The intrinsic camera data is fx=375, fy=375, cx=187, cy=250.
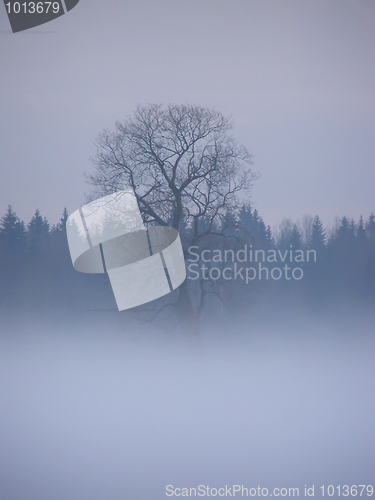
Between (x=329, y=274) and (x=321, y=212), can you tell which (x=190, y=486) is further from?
(x=321, y=212)

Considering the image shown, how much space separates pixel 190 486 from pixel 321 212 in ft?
5.28

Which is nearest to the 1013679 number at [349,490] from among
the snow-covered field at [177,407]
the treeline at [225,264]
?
the snow-covered field at [177,407]

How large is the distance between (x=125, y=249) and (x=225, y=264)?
1.72 ft

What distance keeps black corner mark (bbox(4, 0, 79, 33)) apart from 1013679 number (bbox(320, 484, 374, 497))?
2.89 m

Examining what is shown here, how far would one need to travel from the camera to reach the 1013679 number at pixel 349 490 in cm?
200

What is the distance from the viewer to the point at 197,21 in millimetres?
1988

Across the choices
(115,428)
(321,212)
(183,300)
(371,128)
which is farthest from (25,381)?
(371,128)

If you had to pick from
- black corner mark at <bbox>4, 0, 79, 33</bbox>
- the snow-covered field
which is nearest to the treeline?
the snow-covered field

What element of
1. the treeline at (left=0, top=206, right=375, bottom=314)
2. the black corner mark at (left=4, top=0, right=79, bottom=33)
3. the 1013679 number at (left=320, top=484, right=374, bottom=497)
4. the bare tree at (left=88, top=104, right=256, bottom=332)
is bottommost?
the 1013679 number at (left=320, top=484, right=374, bottom=497)

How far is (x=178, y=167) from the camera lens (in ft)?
6.42

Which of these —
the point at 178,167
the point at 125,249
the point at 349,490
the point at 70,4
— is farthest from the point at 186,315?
the point at 70,4

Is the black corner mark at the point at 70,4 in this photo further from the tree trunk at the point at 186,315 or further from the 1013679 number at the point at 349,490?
the 1013679 number at the point at 349,490

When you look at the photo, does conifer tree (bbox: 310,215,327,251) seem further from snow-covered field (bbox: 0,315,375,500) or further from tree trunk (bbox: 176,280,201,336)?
tree trunk (bbox: 176,280,201,336)

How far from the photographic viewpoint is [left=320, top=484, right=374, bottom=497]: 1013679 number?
200 centimetres
